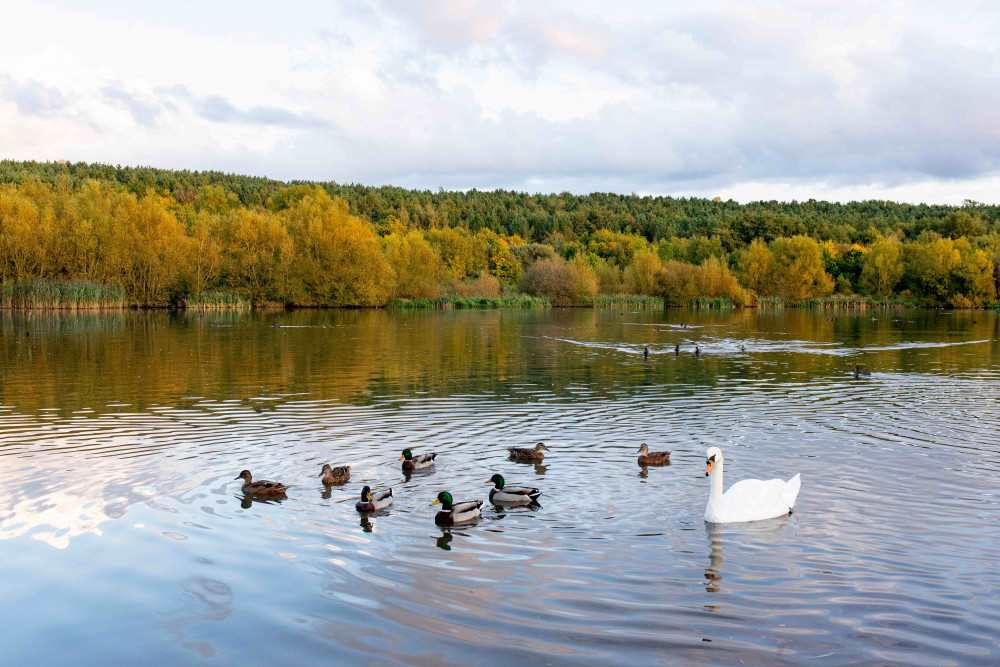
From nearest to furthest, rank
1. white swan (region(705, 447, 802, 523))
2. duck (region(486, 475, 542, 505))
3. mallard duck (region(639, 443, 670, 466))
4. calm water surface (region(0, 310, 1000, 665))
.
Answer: calm water surface (region(0, 310, 1000, 665)) < white swan (region(705, 447, 802, 523)) < duck (region(486, 475, 542, 505)) < mallard duck (region(639, 443, 670, 466))

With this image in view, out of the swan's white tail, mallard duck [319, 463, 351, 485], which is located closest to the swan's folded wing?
the swan's white tail

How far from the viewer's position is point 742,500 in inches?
340

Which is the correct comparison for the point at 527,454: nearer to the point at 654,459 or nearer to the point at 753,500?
the point at 654,459

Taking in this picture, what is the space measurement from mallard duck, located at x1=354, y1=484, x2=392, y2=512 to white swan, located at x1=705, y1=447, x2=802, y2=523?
145 inches

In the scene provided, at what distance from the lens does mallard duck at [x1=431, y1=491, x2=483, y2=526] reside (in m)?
8.73

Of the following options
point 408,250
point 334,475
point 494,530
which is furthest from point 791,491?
point 408,250

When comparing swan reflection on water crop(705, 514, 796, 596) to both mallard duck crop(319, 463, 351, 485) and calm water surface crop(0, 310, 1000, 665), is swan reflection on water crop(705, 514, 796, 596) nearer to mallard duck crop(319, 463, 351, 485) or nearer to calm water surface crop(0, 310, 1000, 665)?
calm water surface crop(0, 310, 1000, 665)

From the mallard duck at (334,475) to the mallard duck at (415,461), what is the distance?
850mm

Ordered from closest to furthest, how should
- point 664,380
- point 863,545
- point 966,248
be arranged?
point 863,545 → point 664,380 → point 966,248

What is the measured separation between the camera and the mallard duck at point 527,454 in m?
11.4

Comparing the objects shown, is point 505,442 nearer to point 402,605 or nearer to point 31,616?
point 402,605

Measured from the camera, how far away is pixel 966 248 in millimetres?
90312

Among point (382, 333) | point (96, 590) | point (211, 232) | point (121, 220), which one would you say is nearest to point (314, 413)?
point (96, 590)

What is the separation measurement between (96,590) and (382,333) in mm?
32498
